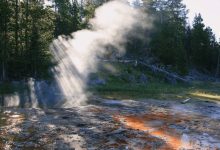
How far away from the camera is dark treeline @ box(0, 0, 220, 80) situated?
3734 centimetres

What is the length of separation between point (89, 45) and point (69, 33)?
3.70 m

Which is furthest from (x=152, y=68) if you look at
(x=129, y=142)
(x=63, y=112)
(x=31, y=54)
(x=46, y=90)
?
(x=129, y=142)

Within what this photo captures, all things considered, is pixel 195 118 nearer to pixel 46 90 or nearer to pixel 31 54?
pixel 46 90

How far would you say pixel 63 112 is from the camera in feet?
73.5

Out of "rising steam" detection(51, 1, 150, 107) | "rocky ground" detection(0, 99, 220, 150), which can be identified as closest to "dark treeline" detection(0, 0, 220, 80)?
"rising steam" detection(51, 1, 150, 107)

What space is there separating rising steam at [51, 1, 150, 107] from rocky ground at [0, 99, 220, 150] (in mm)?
6335

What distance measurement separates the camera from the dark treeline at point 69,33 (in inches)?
1470

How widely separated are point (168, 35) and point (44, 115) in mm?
44938

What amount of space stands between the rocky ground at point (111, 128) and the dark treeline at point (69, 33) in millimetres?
13530

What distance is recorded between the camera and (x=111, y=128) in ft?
58.1

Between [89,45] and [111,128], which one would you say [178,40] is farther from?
[111,128]

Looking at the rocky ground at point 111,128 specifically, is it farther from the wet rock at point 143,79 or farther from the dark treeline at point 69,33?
the wet rock at point 143,79

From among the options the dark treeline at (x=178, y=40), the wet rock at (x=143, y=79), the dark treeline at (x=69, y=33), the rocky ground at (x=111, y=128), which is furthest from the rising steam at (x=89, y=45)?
the rocky ground at (x=111, y=128)

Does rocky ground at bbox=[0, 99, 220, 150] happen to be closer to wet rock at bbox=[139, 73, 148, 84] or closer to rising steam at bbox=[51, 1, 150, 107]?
rising steam at bbox=[51, 1, 150, 107]
